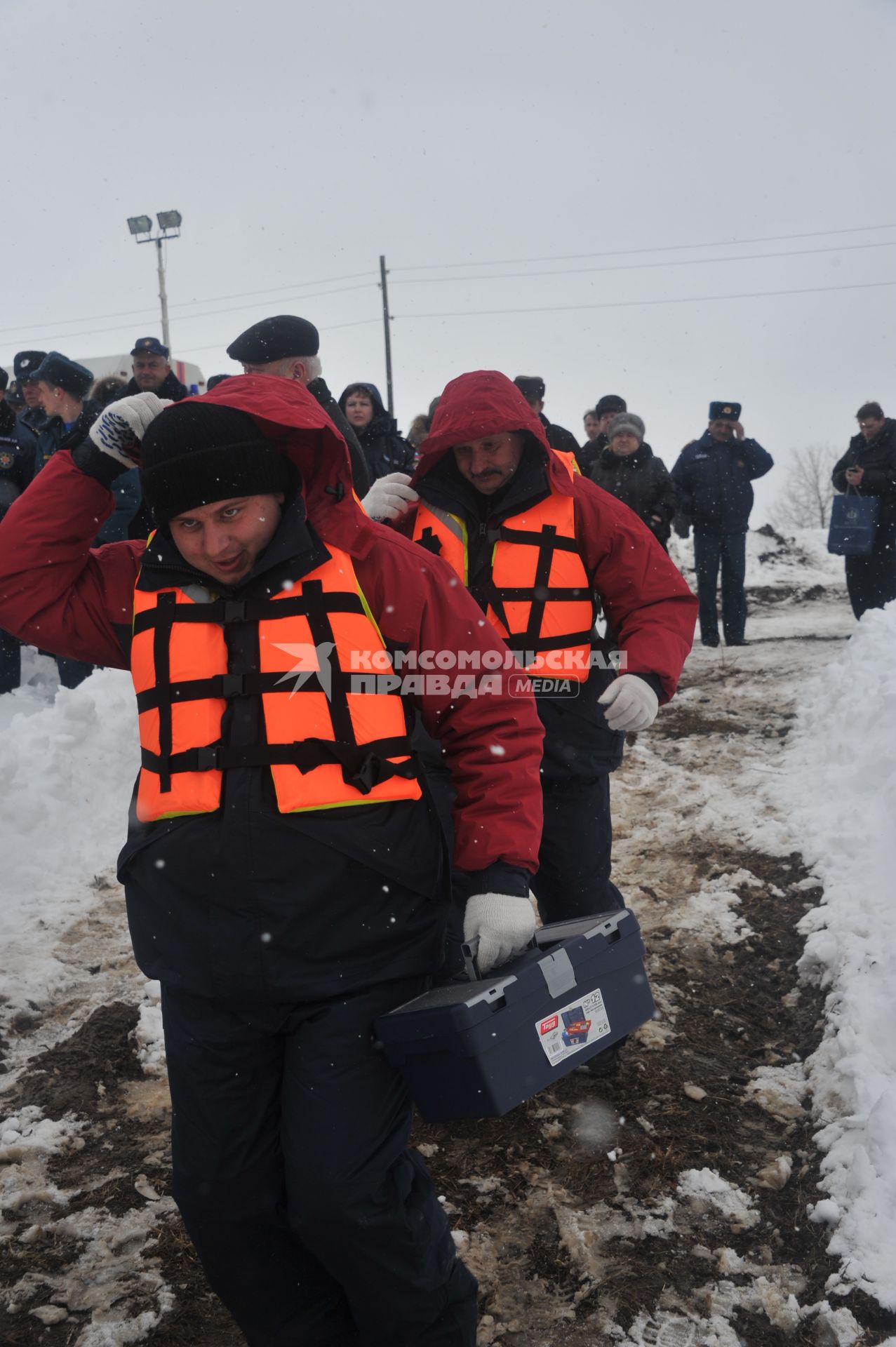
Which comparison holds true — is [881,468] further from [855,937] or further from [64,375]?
[64,375]

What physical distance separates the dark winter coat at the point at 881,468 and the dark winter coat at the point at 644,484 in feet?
5.54

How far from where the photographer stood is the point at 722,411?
A: 10430 millimetres

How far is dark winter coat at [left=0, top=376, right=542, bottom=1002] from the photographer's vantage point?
200cm

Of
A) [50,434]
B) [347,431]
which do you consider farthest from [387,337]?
[347,431]

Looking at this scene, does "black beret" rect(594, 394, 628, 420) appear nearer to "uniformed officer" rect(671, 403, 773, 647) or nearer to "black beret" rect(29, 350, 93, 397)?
"uniformed officer" rect(671, 403, 773, 647)

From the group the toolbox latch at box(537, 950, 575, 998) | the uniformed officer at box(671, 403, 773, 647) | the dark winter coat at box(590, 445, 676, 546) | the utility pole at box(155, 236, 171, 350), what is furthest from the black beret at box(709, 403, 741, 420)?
the utility pole at box(155, 236, 171, 350)

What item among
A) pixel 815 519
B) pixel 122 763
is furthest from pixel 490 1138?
pixel 815 519

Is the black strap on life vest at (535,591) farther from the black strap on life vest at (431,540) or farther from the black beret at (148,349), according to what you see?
the black beret at (148,349)

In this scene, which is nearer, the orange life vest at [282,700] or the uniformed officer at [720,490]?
the orange life vest at [282,700]

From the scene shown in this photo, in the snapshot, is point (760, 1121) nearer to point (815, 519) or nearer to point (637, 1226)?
point (637, 1226)

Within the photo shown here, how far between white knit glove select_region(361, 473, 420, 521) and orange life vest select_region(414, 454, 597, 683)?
0.08 meters

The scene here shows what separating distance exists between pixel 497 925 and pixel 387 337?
2516 cm

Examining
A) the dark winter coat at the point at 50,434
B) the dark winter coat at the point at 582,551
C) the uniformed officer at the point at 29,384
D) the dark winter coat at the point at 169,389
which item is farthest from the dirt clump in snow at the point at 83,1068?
the uniformed officer at the point at 29,384

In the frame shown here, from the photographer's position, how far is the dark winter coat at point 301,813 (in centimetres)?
200
